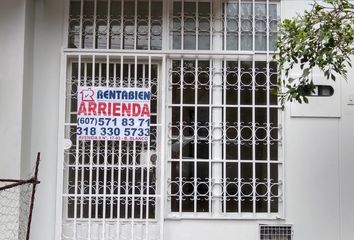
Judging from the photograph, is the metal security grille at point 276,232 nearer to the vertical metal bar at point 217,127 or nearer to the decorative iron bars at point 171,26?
the vertical metal bar at point 217,127

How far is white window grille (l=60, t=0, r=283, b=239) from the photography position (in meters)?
5.07

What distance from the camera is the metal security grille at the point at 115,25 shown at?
5.18 meters

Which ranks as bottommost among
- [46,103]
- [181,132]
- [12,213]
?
[12,213]

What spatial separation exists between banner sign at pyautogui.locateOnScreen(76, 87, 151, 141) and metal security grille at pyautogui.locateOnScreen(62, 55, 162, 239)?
8cm

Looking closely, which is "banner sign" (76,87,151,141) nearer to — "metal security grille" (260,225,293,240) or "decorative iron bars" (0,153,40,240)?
"decorative iron bars" (0,153,40,240)

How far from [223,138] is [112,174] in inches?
49.0

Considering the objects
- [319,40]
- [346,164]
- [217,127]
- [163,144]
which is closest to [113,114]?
[163,144]

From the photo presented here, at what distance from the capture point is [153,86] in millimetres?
5180

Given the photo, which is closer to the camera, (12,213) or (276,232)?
(12,213)

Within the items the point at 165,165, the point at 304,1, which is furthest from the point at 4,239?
the point at 304,1

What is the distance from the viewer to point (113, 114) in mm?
5082

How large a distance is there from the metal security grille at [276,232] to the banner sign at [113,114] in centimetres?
158

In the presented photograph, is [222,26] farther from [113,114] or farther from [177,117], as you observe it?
[113,114]

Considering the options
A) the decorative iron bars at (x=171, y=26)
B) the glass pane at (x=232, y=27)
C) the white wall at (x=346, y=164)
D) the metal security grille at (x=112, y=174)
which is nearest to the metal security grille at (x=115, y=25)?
the decorative iron bars at (x=171, y=26)
